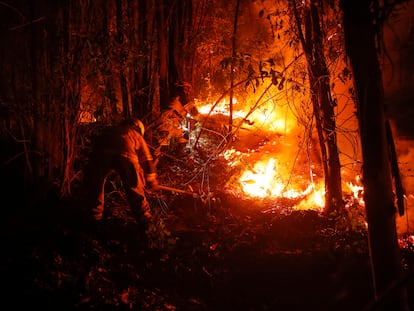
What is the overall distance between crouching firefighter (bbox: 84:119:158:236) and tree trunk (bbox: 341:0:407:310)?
406 centimetres

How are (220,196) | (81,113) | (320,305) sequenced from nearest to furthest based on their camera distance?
(320,305)
(81,113)
(220,196)

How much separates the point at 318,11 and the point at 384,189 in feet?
15.5

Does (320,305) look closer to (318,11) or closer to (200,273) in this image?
(200,273)

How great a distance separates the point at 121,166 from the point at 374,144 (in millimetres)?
4339

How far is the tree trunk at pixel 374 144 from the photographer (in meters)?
3.72

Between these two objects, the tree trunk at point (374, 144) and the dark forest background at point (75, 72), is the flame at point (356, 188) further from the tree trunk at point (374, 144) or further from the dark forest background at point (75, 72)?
the tree trunk at point (374, 144)

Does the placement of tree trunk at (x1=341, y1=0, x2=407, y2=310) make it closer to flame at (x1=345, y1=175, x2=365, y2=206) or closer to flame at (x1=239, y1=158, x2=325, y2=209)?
flame at (x1=239, y1=158, x2=325, y2=209)

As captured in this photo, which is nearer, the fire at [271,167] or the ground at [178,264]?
the ground at [178,264]

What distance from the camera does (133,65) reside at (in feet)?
25.6

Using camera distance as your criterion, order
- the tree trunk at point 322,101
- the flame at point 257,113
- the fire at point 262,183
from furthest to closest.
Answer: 1. the flame at point 257,113
2. the fire at point 262,183
3. the tree trunk at point 322,101

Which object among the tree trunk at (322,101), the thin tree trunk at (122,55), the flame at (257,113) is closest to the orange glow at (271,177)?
the flame at (257,113)

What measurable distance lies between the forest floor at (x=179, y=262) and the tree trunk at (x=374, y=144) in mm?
2203

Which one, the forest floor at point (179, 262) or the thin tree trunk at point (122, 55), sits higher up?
the thin tree trunk at point (122, 55)

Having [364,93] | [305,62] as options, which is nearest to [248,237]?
[305,62]
